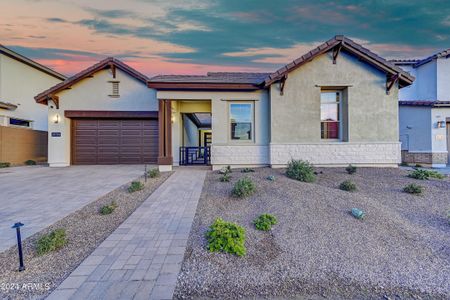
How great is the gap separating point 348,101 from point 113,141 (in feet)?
39.9

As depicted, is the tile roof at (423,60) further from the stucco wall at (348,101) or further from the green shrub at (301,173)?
the green shrub at (301,173)

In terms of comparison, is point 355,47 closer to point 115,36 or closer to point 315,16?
point 315,16

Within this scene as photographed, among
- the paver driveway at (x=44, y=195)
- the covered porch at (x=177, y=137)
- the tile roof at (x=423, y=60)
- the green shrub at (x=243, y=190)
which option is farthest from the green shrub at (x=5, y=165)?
the tile roof at (x=423, y=60)

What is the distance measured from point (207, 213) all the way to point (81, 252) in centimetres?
236

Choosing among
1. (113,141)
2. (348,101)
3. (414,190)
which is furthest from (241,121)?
(113,141)

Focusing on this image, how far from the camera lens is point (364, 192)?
6418 mm

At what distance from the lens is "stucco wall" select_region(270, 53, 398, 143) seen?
9.85 m

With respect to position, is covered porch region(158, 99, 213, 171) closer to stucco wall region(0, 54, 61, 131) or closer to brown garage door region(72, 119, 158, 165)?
brown garage door region(72, 119, 158, 165)

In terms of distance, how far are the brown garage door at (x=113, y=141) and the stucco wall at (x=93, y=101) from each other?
57 centimetres

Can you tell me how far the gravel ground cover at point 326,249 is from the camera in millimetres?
2893

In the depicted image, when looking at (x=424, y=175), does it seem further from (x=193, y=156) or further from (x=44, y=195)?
(x=44, y=195)

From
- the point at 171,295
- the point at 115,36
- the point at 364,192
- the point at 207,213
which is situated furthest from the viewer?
the point at 115,36

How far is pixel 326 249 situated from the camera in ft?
12.1

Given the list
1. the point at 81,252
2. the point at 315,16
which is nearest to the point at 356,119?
the point at 315,16
